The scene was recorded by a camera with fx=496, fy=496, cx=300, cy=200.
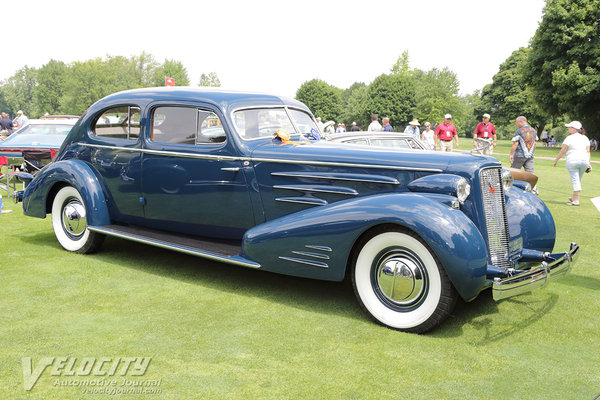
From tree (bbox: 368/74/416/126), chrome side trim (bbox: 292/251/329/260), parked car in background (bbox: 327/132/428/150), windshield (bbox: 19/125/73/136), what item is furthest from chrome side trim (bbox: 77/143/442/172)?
tree (bbox: 368/74/416/126)

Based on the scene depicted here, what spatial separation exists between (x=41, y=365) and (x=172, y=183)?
7.86 ft

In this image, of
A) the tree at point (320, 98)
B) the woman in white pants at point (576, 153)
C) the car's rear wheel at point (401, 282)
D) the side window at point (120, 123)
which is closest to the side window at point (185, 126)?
the side window at point (120, 123)

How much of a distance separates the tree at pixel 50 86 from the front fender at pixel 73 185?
358 feet

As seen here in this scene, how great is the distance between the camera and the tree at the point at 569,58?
32.1m

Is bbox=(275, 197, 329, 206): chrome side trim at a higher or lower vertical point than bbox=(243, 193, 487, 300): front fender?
higher

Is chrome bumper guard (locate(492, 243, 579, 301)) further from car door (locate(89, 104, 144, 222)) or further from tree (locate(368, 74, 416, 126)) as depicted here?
tree (locate(368, 74, 416, 126))

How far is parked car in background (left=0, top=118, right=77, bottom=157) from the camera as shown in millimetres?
11578

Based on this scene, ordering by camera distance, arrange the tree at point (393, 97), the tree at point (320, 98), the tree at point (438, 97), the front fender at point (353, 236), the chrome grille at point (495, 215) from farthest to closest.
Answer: the tree at point (320, 98) < the tree at point (438, 97) < the tree at point (393, 97) < the chrome grille at point (495, 215) < the front fender at point (353, 236)

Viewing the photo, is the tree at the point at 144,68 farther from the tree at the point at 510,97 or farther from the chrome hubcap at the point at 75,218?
the chrome hubcap at the point at 75,218

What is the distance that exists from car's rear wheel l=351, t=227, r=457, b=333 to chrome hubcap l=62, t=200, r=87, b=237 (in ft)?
11.3

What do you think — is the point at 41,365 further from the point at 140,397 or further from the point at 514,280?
the point at 514,280

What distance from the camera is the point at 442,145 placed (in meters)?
15.9

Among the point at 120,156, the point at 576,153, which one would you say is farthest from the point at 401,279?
the point at 576,153

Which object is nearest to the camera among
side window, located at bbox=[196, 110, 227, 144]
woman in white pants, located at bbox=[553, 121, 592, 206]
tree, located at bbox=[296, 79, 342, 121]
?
side window, located at bbox=[196, 110, 227, 144]
